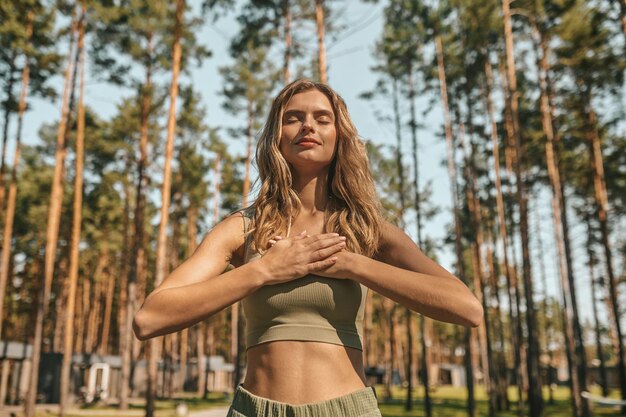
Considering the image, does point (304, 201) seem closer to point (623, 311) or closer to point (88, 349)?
point (88, 349)

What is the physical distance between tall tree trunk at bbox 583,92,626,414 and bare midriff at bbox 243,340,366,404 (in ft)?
89.8

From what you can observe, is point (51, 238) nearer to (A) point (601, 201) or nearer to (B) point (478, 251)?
(B) point (478, 251)

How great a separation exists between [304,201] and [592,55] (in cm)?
2302

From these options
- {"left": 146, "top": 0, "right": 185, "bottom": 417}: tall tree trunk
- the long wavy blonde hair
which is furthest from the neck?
{"left": 146, "top": 0, "right": 185, "bottom": 417}: tall tree trunk

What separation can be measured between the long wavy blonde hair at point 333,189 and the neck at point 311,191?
27mm

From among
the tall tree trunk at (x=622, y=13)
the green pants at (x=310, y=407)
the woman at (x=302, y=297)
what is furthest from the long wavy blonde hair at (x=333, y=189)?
the tall tree trunk at (x=622, y=13)

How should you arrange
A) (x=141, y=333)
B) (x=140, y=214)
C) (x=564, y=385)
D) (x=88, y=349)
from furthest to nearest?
(x=564, y=385) < (x=88, y=349) < (x=140, y=214) < (x=141, y=333)

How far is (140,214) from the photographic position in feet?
85.1

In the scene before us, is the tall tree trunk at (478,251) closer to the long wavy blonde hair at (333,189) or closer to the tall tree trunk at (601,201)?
the tall tree trunk at (601,201)

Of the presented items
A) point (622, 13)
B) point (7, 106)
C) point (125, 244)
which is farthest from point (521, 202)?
point (125, 244)

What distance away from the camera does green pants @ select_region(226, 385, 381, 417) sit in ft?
4.50

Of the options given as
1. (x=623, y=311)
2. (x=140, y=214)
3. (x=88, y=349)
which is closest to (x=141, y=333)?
(x=140, y=214)

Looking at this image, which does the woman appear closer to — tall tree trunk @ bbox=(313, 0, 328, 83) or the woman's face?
the woman's face

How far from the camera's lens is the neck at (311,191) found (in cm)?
180
